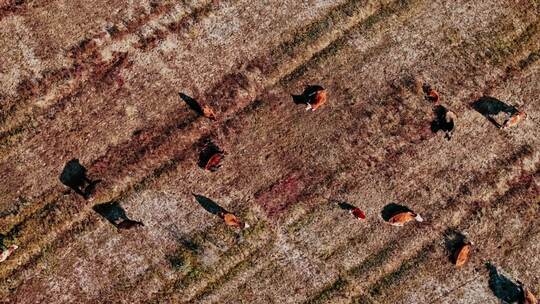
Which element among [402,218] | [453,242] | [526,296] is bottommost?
[526,296]

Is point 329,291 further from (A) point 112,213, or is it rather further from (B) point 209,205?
(A) point 112,213

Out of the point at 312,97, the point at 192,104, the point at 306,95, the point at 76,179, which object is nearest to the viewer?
the point at 76,179

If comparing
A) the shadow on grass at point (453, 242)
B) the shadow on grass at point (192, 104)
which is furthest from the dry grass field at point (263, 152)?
the shadow on grass at point (192, 104)

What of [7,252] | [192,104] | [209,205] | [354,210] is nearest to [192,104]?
[192,104]

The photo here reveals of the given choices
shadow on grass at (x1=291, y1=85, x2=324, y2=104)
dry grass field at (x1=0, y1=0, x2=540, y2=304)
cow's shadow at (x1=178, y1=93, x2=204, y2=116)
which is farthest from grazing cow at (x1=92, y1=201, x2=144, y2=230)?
shadow on grass at (x1=291, y1=85, x2=324, y2=104)

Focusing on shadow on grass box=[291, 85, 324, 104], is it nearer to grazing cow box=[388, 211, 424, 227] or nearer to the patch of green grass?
grazing cow box=[388, 211, 424, 227]

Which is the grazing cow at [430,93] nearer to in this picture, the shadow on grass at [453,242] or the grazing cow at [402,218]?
the grazing cow at [402,218]
